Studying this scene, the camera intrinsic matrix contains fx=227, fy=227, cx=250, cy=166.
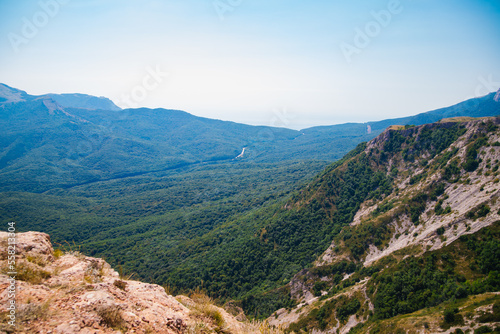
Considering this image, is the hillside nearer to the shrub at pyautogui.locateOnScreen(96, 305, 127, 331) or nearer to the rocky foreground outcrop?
the rocky foreground outcrop

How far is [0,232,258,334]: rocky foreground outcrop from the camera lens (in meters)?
5.02

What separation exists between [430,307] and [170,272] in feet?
258

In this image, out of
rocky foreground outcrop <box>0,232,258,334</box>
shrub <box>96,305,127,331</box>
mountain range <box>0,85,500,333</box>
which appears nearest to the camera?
rocky foreground outcrop <box>0,232,258,334</box>

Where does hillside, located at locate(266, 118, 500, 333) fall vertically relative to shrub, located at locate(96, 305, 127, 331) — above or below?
below

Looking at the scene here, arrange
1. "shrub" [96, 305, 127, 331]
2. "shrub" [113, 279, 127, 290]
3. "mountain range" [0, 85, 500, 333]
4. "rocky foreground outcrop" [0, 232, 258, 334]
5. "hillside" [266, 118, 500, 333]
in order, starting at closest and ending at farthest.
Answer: "rocky foreground outcrop" [0, 232, 258, 334] → "shrub" [96, 305, 127, 331] → "shrub" [113, 279, 127, 290] → "hillside" [266, 118, 500, 333] → "mountain range" [0, 85, 500, 333]

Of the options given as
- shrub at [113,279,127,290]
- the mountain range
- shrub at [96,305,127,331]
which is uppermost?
shrub at [96,305,127,331]

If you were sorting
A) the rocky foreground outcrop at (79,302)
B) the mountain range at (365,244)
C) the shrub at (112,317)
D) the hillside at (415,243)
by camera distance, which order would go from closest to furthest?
1. the rocky foreground outcrop at (79,302)
2. the shrub at (112,317)
3. the hillside at (415,243)
4. the mountain range at (365,244)

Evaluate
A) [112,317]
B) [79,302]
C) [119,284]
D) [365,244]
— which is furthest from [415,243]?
[79,302]

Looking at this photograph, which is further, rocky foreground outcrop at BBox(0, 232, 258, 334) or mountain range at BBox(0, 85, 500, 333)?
mountain range at BBox(0, 85, 500, 333)

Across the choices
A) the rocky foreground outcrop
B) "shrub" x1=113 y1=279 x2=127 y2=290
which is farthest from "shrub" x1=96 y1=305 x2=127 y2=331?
"shrub" x1=113 y1=279 x2=127 y2=290

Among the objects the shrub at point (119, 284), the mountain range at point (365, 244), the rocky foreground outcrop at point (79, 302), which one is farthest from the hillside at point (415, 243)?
the shrub at point (119, 284)

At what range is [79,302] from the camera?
18.8 ft

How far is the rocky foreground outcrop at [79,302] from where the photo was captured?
16.5 ft

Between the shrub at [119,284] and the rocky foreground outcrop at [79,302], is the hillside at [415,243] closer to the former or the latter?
the rocky foreground outcrop at [79,302]
